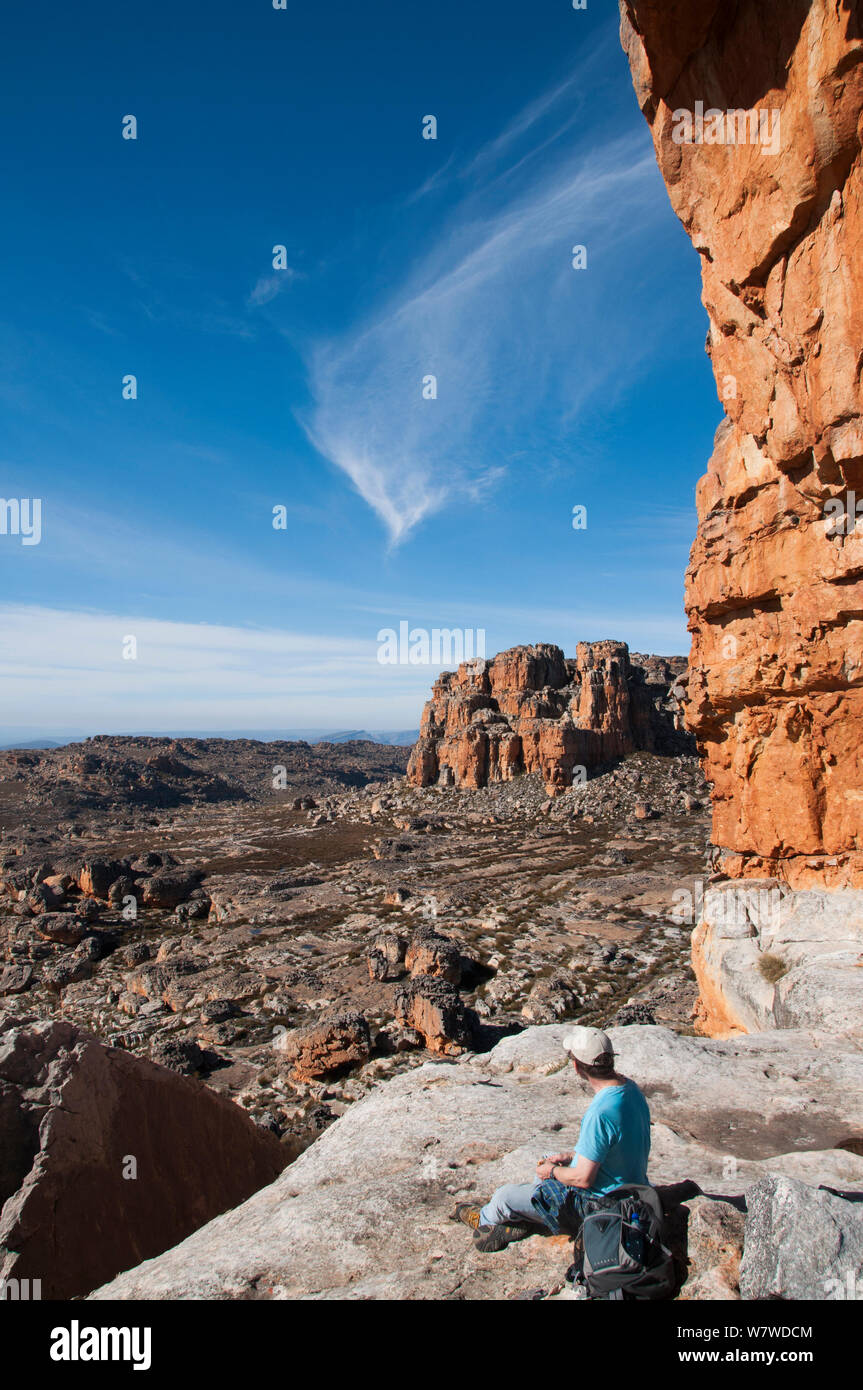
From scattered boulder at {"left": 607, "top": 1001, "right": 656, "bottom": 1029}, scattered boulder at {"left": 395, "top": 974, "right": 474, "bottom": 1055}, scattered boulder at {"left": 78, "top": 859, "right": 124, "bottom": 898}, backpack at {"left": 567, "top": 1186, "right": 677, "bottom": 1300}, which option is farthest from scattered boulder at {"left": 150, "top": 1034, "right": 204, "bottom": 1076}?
scattered boulder at {"left": 78, "top": 859, "right": 124, "bottom": 898}

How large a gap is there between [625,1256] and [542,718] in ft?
271

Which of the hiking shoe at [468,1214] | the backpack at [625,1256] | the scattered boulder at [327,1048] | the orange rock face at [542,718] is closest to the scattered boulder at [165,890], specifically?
the scattered boulder at [327,1048]

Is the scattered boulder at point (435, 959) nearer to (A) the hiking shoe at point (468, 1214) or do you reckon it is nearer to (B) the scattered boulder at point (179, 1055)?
(B) the scattered boulder at point (179, 1055)

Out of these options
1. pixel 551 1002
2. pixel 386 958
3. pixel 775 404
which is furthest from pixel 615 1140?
pixel 386 958

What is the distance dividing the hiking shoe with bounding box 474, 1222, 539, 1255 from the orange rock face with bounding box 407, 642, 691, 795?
7431 centimetres

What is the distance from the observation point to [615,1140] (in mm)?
4777

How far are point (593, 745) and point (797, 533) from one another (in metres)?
72.0

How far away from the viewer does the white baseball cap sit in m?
4.81

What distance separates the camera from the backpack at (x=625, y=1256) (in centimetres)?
407

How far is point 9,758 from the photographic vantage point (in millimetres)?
127812

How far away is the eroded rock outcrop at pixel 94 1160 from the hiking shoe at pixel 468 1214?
4.46 m

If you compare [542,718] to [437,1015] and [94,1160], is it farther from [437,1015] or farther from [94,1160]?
[94,1160]

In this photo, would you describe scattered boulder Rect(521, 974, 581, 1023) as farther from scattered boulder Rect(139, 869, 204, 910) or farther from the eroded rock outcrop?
scattered boulder Rect(139, 869, 204, 910)
